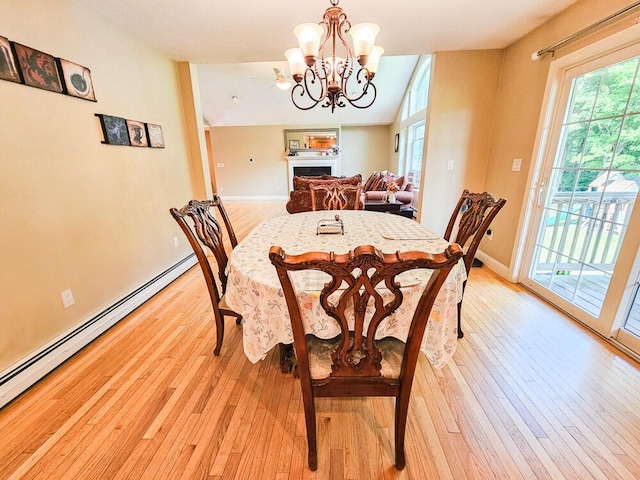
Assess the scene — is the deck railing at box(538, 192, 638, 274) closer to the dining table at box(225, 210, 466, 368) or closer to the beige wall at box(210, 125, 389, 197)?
the dining table at box(225, 210, 466, 368)

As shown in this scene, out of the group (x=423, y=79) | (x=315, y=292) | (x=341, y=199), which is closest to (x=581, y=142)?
(x=341, y=199)

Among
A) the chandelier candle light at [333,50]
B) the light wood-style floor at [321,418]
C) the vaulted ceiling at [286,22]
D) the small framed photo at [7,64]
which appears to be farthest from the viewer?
the vaulted ceiling at [286,22]

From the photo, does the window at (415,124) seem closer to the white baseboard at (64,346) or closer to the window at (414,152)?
the window at (414,152)

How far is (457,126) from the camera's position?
2.91m

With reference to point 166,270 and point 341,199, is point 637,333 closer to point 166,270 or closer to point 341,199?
point 341,199

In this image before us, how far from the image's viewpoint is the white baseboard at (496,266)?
8.70 feet

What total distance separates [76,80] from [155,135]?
782 millimetres

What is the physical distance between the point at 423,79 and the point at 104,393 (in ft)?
22.3

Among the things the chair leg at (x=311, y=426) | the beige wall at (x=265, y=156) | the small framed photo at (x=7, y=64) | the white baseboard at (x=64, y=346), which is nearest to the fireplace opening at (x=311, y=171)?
the beige wall at (x=265, y=156)

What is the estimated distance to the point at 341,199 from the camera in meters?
2.62

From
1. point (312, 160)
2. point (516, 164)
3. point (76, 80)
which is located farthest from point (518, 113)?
point (312, 160)

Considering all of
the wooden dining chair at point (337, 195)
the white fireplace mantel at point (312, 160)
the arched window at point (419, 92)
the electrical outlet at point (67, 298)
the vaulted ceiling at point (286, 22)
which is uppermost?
the arched window at point (419, 92)

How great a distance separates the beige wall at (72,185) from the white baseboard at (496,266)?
3474 mm

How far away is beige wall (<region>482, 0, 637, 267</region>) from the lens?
1.96 metres
